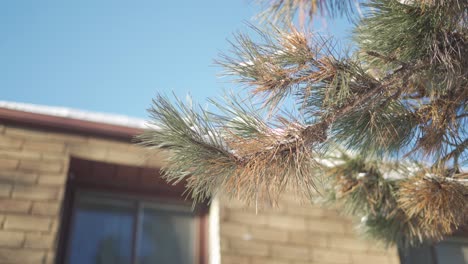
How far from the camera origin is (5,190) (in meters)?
4.41

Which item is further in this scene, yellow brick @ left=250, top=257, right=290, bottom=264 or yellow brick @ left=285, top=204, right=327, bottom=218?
yellow brick @ left=285, top=204, right=327, bottom=218

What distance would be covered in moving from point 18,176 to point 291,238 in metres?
1.99

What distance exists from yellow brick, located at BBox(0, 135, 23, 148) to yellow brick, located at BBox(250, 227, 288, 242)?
5.83 feet

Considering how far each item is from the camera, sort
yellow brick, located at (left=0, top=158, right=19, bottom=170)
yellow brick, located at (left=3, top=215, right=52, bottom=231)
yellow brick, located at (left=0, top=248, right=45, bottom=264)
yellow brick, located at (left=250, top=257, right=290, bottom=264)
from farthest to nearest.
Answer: yellow brick, located at (left=250, top=257, right=290, bottom=264)
yellow brick, located at (left=0, top=158, right=19, bottom=170)
yellow brick, located at (left=3, top=215, right=52, bottom=231)
yellow brick, located at (left=0, top=248, right=45, bottom=264)

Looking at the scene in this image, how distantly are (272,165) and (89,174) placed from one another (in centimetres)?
248

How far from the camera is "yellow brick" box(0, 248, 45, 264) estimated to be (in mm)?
4113

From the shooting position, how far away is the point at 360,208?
4.30 meters

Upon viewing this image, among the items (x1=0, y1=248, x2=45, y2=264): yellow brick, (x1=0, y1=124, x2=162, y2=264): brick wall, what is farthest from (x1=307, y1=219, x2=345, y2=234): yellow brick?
(x1=0, y1=248, x2=45, y2=264): yellow brick

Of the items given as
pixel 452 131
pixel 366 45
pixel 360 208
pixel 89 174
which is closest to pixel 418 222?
pixel 360 208

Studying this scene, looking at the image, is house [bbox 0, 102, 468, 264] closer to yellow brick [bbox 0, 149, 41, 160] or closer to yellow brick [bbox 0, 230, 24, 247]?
yellow brick [bbox 0, 149, 41, 160]

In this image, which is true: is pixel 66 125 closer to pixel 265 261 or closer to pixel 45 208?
pixel 45 208

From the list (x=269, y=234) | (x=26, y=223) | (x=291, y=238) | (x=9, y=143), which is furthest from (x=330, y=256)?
(x=9, y=143)

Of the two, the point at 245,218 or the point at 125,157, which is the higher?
the point at 125,157

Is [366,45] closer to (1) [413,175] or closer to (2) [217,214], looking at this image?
(1) [413,175]
